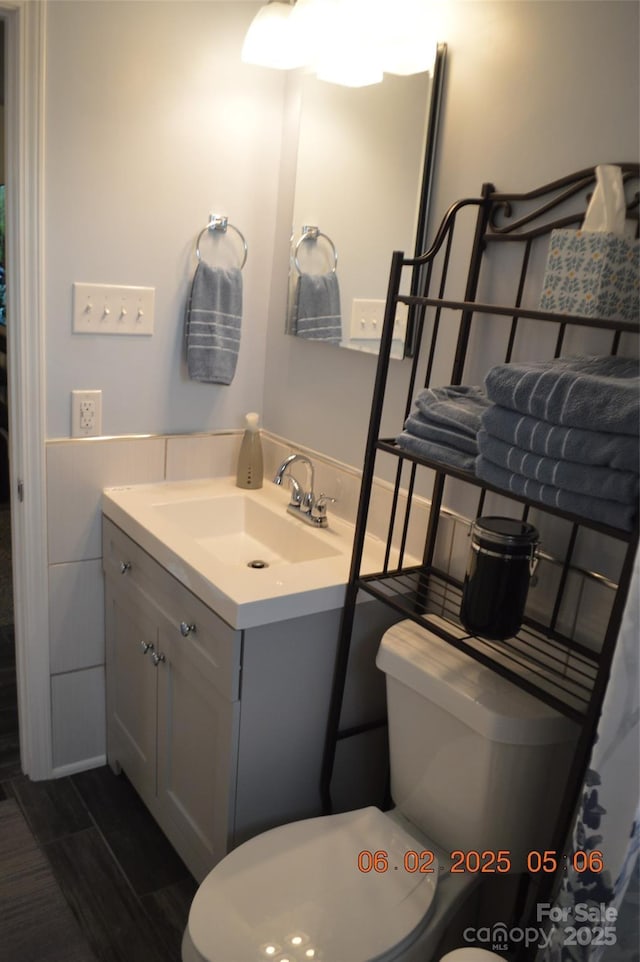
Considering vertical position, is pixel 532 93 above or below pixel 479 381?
above

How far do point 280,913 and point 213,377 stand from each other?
4.31 ft

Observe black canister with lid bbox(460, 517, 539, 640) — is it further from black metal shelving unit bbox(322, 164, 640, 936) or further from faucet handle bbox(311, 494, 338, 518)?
faucet handle bbox(311, 494, 338, 518)

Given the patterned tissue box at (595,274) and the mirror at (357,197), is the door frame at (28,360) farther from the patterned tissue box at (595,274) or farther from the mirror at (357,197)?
the patterned tissue box at (595,274)

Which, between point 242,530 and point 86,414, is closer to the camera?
point 86,414

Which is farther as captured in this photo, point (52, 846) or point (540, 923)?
point (52, 846)

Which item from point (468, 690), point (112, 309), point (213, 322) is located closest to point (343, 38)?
point (213, 322)

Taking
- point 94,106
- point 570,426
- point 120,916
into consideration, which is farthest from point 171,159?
point 120,916

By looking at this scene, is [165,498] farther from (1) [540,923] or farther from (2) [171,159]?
(1) [540,923]

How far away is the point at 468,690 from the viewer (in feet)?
4.30

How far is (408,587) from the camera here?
1584 millimetres

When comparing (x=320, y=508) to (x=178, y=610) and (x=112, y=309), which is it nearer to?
(x=178, y=610)

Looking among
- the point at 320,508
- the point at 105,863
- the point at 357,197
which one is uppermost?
the point at 357,197

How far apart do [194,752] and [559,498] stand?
3.43ft

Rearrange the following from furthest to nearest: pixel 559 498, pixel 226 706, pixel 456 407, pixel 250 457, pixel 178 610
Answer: pixel 250 457 < pixel 178 610 < pixel 226 706 < pixel 456 407 < pixel 559 498
